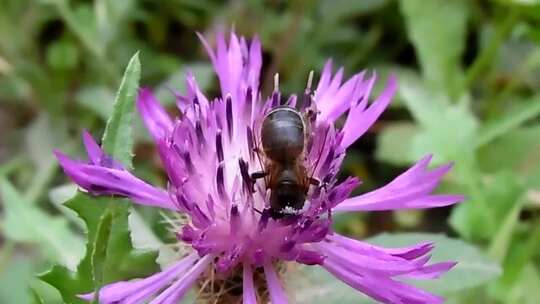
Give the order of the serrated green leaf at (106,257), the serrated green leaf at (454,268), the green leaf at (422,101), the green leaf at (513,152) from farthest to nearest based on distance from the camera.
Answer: the green leaf at (513,152) → the green leaf at (422,101) → the serrated green leaf at (454,268) → the serrated green leaf at (106,257)

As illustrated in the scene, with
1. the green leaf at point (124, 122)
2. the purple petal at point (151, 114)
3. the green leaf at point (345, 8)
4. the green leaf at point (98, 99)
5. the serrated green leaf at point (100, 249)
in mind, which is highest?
the green leaf at point (345, 8)

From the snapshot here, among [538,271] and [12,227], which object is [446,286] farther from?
[12,227]

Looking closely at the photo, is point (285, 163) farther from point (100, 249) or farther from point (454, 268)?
point (454, 268)

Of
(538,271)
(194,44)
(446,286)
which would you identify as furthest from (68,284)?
(194,44)

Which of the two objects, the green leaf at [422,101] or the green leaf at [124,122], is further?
the green leaf at [422,101]

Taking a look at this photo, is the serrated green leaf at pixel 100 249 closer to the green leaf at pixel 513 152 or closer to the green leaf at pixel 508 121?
the green leaf at pixel 508 121

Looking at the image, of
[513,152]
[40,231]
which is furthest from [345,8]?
[40,231]

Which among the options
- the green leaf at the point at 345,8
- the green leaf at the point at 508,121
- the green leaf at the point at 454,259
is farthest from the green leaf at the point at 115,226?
the green leaf at the point at 345,8

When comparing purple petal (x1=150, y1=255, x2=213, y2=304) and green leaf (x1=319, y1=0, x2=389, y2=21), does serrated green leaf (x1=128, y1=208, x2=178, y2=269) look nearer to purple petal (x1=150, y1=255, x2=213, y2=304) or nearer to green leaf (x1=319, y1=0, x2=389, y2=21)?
purple petal (x1=150, y1=255, x2=213, y2=304)
